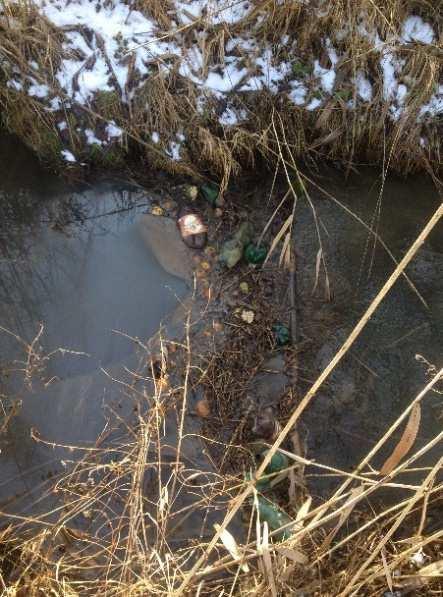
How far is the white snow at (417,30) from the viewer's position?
2717 mm

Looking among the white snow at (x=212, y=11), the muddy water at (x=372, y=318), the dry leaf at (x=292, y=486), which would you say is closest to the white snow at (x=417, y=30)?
the muddy water at (x=372, y=318)

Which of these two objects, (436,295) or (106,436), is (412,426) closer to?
(106,436)

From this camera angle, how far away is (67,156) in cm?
292

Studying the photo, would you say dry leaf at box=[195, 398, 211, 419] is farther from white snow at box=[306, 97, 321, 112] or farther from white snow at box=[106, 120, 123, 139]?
white snow at box=[306, 97, 321, 112]

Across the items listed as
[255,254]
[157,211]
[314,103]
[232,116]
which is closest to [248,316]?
[255,254]

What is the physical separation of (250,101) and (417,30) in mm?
943

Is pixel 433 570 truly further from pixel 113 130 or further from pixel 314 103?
pixel 113 130

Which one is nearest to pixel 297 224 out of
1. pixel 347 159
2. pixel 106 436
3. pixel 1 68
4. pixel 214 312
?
pixel 347 159

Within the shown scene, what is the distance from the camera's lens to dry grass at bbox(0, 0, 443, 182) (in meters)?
2.66

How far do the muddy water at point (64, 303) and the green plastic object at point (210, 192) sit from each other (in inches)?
13.4

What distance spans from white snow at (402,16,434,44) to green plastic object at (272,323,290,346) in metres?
1.66

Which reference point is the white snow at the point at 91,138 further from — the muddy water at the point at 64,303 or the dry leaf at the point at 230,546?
the dry leaf at the point at 230,546

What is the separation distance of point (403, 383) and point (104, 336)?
161cm

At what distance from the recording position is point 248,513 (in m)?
2.46
